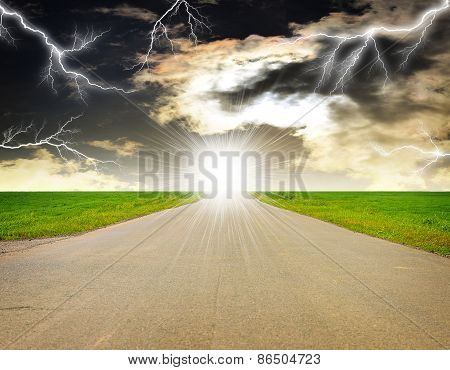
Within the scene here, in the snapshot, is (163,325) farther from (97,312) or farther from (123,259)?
(123,259)

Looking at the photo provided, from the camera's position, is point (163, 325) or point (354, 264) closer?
point (163, 325)

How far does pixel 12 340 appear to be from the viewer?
13.2 ft

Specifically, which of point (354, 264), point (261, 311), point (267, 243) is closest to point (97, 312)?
point (261, 311)

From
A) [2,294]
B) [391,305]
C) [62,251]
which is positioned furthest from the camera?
[62,251]

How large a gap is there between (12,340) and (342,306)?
3912 mm

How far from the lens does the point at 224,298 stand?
5.54 meters

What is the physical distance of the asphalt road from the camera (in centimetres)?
405

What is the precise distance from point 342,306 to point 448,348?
58.3 inches

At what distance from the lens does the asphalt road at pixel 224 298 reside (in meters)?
4.05

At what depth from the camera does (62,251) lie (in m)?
9.94

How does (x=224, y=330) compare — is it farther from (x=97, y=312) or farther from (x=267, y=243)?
(x=267, y=243)
